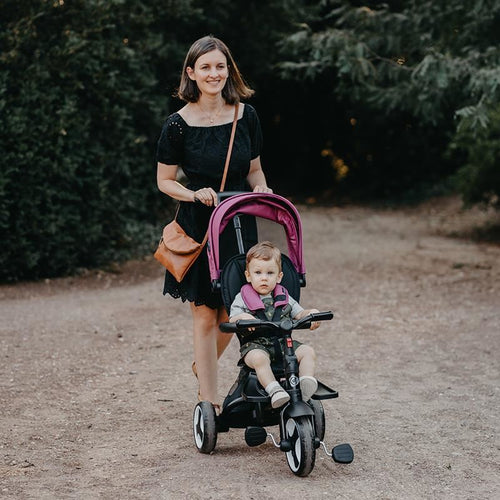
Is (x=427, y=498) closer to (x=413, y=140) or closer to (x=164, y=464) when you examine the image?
(x=164, y=464)

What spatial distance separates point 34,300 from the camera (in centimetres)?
947

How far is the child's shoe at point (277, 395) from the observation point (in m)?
4.36

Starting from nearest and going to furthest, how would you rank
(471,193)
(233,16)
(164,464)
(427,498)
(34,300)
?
(427,498) → (164,464) → (34,300) → (471,193) → (233,16)

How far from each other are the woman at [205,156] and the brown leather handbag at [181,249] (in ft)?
0.13

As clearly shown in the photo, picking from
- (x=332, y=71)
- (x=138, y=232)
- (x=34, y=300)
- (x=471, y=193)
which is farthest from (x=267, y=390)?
(x=332, y=71)

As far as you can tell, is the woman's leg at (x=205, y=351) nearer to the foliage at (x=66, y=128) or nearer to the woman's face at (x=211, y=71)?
the woman's face at (x=211, y=71)

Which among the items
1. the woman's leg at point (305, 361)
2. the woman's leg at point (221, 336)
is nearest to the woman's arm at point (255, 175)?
the woman's leg at point (221, 336)

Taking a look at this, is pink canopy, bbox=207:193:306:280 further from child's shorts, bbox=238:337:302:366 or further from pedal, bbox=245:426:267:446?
pedal, bbox=245:426:267:446

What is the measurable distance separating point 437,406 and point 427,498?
166cm

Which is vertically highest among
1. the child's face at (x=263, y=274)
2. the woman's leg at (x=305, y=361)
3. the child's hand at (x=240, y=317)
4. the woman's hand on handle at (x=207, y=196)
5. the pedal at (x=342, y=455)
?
the woman's hand on handle at (x=207, y=196)

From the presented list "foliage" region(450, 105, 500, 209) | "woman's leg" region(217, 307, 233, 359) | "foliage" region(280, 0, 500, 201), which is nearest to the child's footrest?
"woman's leg" region(217, 307, 233, 359)

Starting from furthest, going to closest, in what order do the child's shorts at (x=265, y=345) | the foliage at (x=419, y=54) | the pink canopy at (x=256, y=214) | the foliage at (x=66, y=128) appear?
the foliage at (x=419, y=54)
the foliage at (x=66, y=128)
the pink canopy at (x=256, y=214)
the child's shorts at (x=265, y=345)

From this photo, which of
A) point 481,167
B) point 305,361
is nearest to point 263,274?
point 305,361

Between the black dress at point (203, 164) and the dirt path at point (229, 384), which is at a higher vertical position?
the black dress at point (203, 164)
